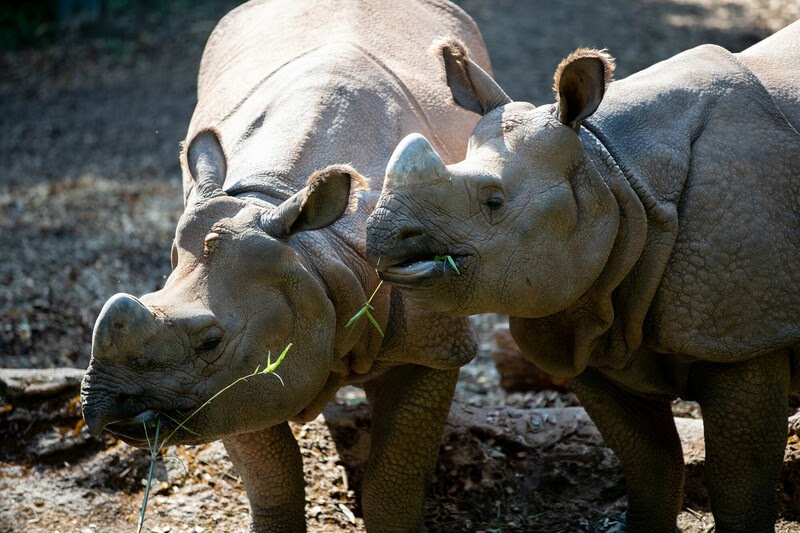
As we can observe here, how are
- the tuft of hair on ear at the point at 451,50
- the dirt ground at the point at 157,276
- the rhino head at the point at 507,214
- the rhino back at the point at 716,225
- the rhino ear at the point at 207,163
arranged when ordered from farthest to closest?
the dirt ground at the point at 157,276, the tuft of hair on ear at the point at 451,50, the rhino ear at the point at 207,163, the rhino back at the point at 716,225, the rhino head at the point at 507,214

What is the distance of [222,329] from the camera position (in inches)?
175

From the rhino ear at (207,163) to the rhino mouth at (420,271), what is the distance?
101 centimetres

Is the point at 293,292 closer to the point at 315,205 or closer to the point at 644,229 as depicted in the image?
the point at 315,205

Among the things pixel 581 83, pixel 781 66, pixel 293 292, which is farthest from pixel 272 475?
pixel 781 66

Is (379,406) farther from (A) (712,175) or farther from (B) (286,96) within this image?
(A) (712,175)

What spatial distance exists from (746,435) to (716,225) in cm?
95

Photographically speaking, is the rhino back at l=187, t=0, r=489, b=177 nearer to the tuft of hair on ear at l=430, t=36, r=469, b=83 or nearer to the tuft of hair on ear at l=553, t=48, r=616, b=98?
the tuft of hair on ear at l=430, t=36, r=469, b=83

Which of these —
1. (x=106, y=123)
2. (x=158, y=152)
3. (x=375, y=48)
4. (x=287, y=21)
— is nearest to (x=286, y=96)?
(x=375, y=48)

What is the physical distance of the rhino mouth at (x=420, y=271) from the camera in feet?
14.1

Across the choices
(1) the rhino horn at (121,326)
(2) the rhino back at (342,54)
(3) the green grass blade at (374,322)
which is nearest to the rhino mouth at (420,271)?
(3) the green grass blade at (374,322)

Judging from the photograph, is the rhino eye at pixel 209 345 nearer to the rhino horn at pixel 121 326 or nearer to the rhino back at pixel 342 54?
the rhino horn at pixel 121 326

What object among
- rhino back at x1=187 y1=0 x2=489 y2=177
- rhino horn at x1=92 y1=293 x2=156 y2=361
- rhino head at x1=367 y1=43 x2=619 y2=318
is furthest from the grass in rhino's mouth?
rhino back at x1=187 y1=0 x2=489 y2=177

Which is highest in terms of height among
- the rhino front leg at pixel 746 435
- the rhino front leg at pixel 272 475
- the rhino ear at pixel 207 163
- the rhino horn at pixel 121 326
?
the rhino ear at pixel 207 163

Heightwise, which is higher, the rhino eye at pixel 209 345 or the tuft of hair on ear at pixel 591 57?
the tuft of hair on ear at pixel 591 57
